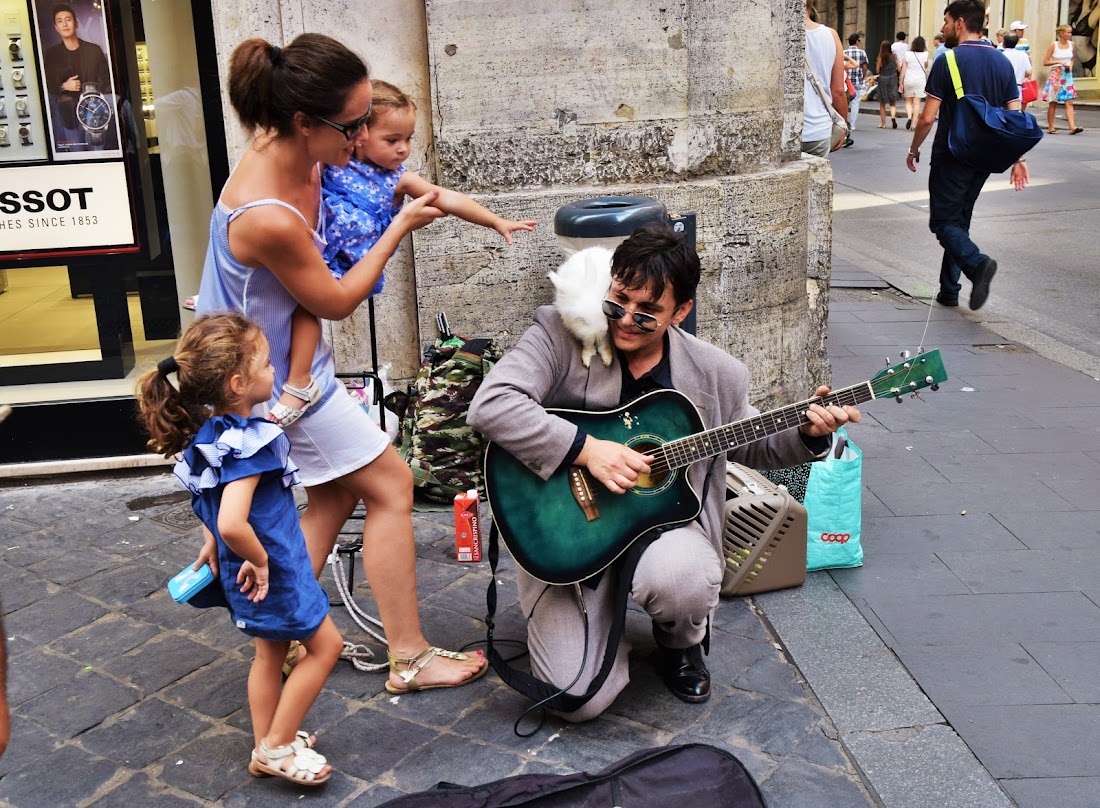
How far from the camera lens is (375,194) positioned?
3.42 meters

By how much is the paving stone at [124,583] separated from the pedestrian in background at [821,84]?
476cm

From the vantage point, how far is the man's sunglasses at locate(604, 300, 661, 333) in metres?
3.08

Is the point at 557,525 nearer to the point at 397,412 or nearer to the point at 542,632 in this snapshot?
the point at 542,632

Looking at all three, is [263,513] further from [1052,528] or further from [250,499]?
[1052,528]

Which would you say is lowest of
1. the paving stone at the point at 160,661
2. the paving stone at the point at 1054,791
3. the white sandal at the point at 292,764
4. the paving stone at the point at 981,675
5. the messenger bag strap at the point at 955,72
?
the paving stone at the point at 981,675

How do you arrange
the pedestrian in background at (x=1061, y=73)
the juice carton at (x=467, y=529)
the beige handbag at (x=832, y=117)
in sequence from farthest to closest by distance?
the pedestrian in background at (x=1061, y=73)
the beige handbag at (x=832, y=117)
the juice carton at (x=467, y=529)

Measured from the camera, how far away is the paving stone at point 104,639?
354cm

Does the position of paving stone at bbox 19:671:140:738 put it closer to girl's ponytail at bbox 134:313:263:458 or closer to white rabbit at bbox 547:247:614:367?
girl's ponytail at bbox 134:313:263:458

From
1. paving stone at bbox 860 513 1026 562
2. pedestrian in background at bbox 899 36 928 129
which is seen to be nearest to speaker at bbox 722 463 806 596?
paving stone at bbox 860 513 1026 562

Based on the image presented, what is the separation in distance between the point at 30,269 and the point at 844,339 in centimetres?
472

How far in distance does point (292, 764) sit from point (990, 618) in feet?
7.24

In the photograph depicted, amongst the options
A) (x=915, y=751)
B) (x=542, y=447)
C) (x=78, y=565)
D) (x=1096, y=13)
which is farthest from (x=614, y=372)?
(x=1096, y=13)

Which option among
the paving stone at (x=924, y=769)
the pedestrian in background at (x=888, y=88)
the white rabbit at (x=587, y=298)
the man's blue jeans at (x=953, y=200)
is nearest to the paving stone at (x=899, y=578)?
the paving stone at (x=924, y=769)

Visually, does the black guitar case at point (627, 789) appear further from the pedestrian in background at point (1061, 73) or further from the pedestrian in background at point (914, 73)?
the pedestrian in background at point (914, 73)
